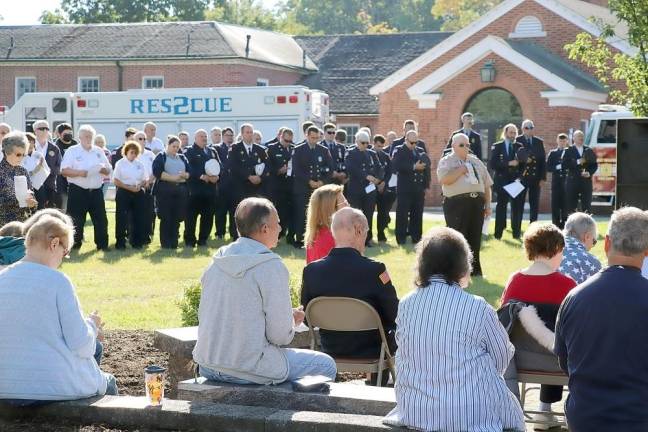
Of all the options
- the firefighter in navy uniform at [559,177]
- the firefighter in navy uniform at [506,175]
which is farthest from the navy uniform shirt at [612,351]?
the firefighter in navy uniform at [559,177]

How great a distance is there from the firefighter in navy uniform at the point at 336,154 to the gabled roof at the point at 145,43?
81.0 feet

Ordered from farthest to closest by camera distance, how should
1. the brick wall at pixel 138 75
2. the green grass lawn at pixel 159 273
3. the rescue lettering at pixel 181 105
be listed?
the brick wall at pixel 138 75
the rescue lettering at pixel 181 105
the green grass lawn at pixel 159 273

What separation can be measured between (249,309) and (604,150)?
24474 millimetres

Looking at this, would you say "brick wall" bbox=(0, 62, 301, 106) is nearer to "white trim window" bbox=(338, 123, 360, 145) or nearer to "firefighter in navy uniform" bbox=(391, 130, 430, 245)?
"white trim window" bbox=(338, 123, 360, 145)

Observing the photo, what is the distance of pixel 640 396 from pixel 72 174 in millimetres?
14952

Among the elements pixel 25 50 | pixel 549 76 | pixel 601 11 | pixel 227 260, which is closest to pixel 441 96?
pixel 549 76

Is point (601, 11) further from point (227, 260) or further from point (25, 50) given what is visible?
point (227, 260)

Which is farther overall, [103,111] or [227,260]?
[103,111]

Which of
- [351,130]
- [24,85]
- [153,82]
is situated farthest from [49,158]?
[24,85]

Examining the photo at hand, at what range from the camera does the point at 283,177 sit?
22.4m

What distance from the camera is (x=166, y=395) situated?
8656 mm

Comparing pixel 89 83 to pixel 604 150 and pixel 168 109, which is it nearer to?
pixel 168 109

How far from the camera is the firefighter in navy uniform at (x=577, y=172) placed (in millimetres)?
24078

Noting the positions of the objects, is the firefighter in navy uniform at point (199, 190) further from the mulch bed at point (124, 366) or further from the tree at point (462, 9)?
the tree at point (462, 9)
